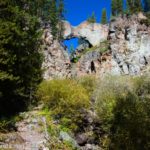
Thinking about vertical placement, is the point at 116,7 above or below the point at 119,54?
above

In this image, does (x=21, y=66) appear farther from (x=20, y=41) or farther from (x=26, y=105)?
(x=26, y=105)

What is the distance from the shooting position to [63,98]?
39.9 meters

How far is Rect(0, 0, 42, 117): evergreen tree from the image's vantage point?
3344 centimetres

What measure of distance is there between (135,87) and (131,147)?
2131cm

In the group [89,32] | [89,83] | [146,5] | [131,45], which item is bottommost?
[89,83]

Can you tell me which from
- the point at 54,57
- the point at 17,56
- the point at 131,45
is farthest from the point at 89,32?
the point at 17,56

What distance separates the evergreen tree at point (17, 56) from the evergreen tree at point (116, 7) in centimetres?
8885

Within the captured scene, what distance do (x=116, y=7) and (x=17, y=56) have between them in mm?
98130

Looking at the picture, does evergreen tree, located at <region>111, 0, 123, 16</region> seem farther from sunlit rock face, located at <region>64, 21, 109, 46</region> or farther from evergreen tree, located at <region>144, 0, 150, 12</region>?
evergreen tree, located at <region>144, 0, 150, 12</region>

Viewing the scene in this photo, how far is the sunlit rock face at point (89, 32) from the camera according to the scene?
12338 cm

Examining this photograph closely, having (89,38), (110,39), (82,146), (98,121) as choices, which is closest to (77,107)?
(98,121)

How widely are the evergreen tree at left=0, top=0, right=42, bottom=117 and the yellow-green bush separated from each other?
63.4 inches

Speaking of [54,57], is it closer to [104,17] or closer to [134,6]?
[134,6]

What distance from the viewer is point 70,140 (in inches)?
1299
